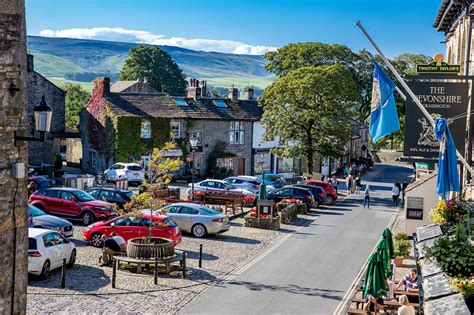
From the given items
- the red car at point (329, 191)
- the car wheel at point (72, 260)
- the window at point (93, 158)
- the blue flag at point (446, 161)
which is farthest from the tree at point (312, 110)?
the blue flag at point (446, 161)

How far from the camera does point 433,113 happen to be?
21719 mm

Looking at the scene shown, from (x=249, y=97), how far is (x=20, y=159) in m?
56.4

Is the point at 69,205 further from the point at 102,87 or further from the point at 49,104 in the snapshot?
the point at 49,104

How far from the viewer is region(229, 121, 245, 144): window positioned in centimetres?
5709

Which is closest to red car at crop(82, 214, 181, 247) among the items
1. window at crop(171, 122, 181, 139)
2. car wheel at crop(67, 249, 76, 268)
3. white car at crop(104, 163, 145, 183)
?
car wheel at crop(67, 249, 76, 268)

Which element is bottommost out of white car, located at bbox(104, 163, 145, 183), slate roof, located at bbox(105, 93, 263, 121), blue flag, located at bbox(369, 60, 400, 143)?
white car, located at bbox(104, 163, 145, 183)

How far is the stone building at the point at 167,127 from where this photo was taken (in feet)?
170

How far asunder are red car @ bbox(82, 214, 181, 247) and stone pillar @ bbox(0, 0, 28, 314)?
1395 centimetres

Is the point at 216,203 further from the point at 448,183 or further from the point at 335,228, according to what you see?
the point at 448,183

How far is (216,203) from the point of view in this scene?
3856 centimetres

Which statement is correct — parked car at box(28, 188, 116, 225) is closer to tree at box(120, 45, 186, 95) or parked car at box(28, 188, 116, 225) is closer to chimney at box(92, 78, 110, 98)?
chimney at box(92, 78, 110, 98)

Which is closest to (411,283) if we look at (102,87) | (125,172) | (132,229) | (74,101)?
(132,229)

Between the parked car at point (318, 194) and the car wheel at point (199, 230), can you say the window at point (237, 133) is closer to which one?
the parked car at point (318, 194)

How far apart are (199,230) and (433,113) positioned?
37.0ft
